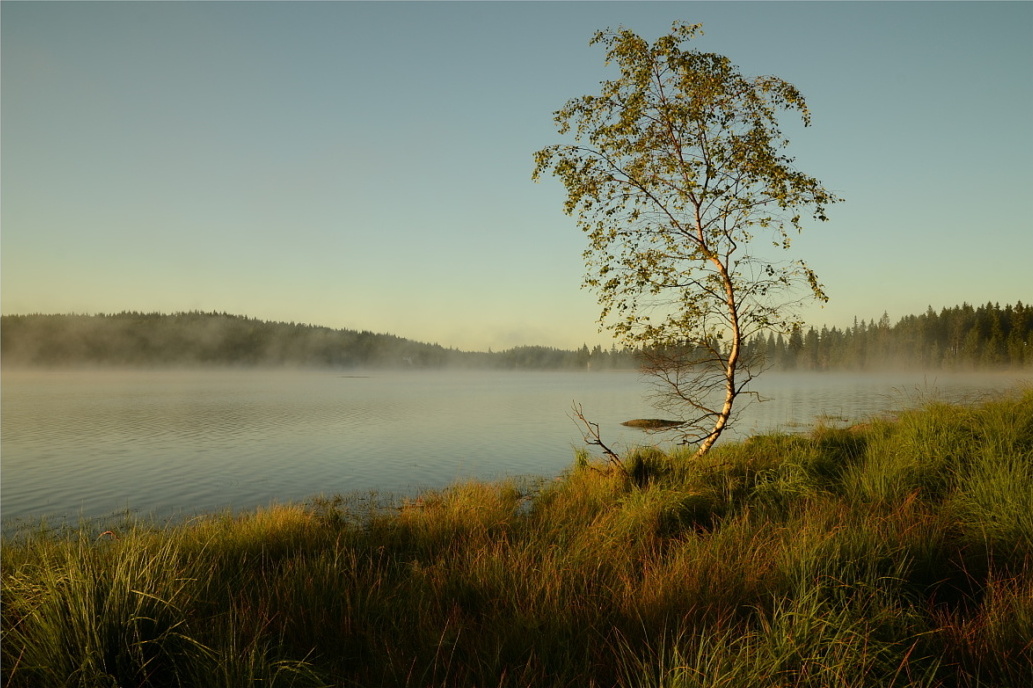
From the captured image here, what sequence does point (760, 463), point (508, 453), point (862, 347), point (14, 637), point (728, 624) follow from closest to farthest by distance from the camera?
point (14, 637)
point (728, 624)
point (760, 463)
point (508, 453)
point (862, 347)

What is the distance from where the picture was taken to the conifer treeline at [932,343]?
103375 mm

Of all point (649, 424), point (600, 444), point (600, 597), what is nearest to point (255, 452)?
point (600, 444)

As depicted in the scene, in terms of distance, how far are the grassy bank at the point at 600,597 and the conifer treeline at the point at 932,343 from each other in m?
81.5

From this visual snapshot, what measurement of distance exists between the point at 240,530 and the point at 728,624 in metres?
8.27

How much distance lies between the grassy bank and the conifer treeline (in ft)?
267

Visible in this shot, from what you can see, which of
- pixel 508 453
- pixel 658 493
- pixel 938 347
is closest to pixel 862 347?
pixel 938 347

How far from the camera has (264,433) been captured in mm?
31344

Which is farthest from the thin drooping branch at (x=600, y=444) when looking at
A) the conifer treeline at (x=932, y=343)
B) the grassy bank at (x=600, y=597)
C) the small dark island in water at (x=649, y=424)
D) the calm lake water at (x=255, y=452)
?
the conifer treeline at (x=932, y=343)

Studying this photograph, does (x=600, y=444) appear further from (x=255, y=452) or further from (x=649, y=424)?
(x=649, y=424)

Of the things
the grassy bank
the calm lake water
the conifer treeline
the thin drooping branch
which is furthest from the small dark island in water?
the conifer treeline

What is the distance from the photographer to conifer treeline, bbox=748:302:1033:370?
103375 millimetres

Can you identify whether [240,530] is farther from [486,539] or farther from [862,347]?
[862,347]

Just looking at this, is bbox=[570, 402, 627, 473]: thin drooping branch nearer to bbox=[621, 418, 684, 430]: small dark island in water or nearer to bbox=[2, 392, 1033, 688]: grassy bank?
bbox=[2, 392, 1033, 688]: grassy bank

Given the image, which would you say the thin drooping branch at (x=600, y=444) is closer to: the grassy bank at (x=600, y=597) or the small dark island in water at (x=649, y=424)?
the grassy bank at (x=600, y=597)
